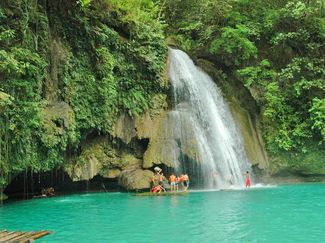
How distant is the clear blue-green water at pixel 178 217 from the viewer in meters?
10.2

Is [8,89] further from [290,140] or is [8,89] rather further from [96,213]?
[290,140]

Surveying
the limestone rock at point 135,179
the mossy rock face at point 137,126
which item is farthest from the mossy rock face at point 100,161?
the mossy rock face at point 137,126

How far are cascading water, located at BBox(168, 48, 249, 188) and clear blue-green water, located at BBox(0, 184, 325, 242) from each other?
2762 millimetres

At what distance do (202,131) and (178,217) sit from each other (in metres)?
9.92

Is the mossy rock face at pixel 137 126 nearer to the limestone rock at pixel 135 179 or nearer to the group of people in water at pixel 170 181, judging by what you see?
the limestone rock at pixel 135 179

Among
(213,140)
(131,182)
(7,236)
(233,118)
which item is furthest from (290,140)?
(7,236)

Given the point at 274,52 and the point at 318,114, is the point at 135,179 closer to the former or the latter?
the point at 318,114

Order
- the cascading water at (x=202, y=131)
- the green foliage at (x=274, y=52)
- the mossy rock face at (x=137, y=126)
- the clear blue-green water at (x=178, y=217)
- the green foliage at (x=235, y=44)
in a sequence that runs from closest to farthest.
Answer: the clear blue-green water at (x=178, y=217), the mossy rock face at (x=137, y=126), the cascading water at (x=202, y=131), the green foliage at (x=274, y=52), the green foliage at (x=235, y=44)

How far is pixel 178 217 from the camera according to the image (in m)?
12.4

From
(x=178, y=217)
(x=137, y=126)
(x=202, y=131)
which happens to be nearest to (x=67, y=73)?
(x=137, y=126)

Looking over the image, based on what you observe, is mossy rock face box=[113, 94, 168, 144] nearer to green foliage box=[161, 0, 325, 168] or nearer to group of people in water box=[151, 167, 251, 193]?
group of people in water box=[151, 167, 251, 193]

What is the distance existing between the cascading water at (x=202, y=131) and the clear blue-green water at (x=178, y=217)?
276 cm

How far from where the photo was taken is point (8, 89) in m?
15.3

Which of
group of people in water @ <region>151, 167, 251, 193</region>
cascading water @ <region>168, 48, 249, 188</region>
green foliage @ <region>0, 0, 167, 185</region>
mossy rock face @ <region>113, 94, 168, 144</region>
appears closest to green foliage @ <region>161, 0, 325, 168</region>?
cascading water @ <region>168, 48, 249, 188</region>
